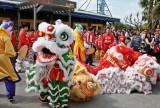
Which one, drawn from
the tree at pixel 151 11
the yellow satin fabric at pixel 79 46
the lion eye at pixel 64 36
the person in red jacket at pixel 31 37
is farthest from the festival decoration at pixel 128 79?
the tree at pixel 151 11

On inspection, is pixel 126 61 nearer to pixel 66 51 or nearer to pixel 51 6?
pixel 66 51

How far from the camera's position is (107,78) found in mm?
5723

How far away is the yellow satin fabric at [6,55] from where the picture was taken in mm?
4781

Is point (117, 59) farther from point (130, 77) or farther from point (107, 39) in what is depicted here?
point (107, 39)

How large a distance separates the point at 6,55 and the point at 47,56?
883 mm

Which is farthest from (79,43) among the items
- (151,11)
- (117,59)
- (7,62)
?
(151,11)

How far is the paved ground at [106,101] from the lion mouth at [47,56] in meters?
0.90

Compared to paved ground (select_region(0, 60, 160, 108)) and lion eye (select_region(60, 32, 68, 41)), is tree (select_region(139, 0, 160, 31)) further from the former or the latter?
lion eye (select_region(60, 32, 68, 41))

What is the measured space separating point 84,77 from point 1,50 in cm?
162

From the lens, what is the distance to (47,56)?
446 centimetres

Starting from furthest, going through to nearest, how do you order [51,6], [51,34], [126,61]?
[51,6] → [126,61] → [51,34]

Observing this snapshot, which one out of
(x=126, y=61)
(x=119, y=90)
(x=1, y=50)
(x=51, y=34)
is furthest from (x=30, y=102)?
(x=126, y=61)

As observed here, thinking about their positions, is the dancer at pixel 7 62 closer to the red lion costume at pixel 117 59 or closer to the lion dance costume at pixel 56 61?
the lion dance costume at pixel 56 61

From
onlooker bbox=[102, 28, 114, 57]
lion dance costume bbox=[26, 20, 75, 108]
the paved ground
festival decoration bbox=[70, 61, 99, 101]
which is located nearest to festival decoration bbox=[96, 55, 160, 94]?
the paved ground
